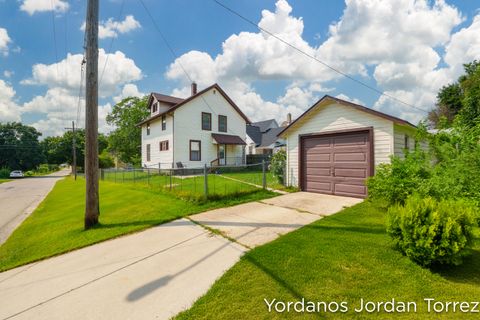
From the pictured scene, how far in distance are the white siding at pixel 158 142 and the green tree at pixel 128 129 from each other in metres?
8.93

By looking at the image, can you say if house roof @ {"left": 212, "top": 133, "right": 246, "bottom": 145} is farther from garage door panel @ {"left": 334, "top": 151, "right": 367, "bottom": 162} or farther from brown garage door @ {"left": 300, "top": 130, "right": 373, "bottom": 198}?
garage door panel @ {"left": 334, "top": 151, "right": 367, "bottom": 162}

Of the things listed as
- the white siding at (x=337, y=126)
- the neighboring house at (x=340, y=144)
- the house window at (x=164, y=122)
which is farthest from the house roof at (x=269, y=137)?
the neighboring house at (x=340, y=144)

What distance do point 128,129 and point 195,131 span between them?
16142 millimetres

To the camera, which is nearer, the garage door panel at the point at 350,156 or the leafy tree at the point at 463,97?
the garage door panel at the point at 350,156

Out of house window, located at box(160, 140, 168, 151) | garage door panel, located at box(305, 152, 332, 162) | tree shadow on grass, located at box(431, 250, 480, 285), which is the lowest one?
tree shadow on grass, located at box(431, 250, 480, 285)

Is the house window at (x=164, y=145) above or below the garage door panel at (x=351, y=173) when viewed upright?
above

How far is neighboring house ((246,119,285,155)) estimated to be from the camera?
35541 mm

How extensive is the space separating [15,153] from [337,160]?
200 feet

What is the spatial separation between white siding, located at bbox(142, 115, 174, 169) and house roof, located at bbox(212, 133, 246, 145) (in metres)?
4.03

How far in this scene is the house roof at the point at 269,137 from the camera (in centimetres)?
3569

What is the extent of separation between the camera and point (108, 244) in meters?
5.25

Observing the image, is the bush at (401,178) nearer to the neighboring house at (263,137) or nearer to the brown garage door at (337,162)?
the brown garage door at (337,162)

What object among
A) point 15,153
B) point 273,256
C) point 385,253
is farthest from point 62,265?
point 15,153

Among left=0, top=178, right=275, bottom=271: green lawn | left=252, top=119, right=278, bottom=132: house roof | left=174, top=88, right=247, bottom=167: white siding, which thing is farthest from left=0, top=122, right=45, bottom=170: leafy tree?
left=0, top=178, right=275, bottom=271: green lawn
